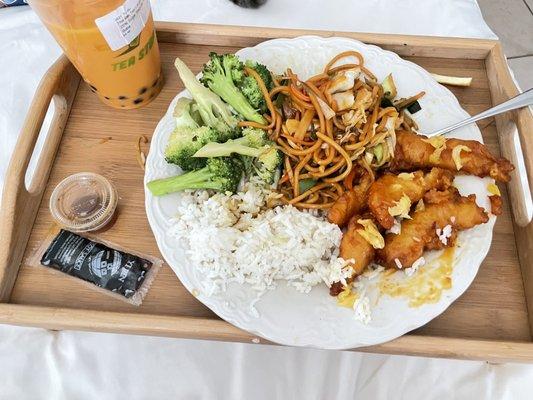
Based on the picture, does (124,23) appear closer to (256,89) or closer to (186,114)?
(186,114)

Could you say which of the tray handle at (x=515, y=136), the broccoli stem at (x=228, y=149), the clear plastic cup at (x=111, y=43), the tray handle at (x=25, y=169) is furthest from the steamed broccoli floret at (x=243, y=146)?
the tray handle at (x=515, y=136)

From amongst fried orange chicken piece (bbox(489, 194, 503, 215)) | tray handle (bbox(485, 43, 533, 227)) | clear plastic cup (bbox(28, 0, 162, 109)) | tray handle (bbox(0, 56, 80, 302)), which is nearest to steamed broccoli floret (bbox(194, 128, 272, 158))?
clear plastic cup (bbox(28, 0, 162, 109))

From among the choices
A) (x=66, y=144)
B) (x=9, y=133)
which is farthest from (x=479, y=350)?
(x=9, y=133)

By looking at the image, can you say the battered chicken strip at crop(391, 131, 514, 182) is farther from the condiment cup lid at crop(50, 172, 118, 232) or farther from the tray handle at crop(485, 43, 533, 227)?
the condiment cup lid at crop(50, 172, 118, 232)

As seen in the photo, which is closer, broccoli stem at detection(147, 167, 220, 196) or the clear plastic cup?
the clear plastic cup

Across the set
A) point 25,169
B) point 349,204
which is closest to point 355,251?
point 349,204

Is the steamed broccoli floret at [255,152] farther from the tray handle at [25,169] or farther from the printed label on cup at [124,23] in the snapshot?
the tray handle at [25,169]

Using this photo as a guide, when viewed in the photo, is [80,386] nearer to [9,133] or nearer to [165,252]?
[165,252]
